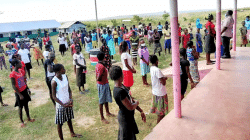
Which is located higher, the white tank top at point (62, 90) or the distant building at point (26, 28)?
the distant building at point (26, 28)

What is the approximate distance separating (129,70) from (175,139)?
2.73 m

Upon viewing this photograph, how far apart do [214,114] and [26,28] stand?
4238 centimetres

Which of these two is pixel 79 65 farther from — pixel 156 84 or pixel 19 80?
pixel 156 84

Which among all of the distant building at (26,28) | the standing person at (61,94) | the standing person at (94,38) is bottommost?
the standing person at (61,94)

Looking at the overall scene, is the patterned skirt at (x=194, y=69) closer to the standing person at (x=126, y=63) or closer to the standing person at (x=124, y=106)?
the standing person at (x=126, y=63)

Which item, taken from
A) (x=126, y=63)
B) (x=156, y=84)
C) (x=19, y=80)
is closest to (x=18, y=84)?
(x=19, y=80)

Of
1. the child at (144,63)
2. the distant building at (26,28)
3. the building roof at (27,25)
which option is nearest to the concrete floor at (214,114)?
the child at (144,63)

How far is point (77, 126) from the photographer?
4719mm

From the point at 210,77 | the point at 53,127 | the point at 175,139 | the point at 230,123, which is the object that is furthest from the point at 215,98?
the point at 53,127

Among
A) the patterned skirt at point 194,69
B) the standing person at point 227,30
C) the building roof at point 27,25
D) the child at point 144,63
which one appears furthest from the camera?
the building roof at point 27,25

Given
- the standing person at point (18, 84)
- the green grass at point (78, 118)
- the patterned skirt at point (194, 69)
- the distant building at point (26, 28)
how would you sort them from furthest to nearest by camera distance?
1. the distant building at point (26, 28)
2. the patterned skirt at point (194, 69)
3. the standing person at point (18, 84)
4. the green grass at point (78, 118)

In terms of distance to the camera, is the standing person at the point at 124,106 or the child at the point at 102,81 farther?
the child at the point at 102,81

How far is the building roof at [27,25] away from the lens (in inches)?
1492

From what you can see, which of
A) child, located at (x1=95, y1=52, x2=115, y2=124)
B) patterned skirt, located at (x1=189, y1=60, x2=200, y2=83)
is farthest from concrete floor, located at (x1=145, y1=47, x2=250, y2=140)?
child, located at (x1=95, y1=52, x2=115, y2=124)
